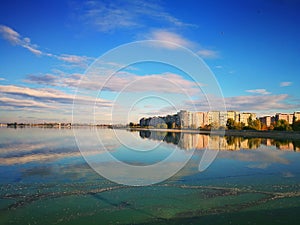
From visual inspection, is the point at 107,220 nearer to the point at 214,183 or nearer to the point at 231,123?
the point at 214,183

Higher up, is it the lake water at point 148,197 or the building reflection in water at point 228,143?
the building reflection in water at point 228,143

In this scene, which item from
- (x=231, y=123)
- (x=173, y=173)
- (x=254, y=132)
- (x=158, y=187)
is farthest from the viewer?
(x=231, y=123)

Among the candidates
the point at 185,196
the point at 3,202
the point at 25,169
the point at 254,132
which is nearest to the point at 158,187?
the point at 185,196

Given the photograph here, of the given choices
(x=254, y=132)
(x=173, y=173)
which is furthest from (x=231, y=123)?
(x=173, y=173)

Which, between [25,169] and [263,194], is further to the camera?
[25,169]

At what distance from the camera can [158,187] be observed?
9.60 m

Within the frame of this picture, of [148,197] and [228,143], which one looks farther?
[228,143]

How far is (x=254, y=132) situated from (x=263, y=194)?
51.2 meters

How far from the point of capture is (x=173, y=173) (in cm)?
1222

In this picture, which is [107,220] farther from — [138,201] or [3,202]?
[3,202]

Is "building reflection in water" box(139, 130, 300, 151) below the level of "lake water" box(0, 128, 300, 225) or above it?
above

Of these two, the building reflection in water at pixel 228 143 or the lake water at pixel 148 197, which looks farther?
the building reflection in water at pixel 228 143

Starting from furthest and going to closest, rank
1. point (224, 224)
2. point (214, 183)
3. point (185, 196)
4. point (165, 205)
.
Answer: point (214, 183) < point (185, 196) < point (165, 205) < point (224, 224)

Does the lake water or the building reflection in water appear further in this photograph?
the building reflection in water
